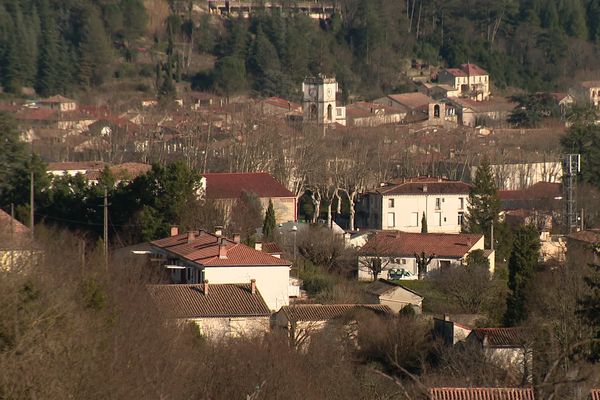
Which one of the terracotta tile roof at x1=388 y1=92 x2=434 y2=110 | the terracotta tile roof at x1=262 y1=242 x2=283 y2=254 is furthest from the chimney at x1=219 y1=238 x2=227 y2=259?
the terracotta tile roof at x1=388 y1=92 x2=434 y2=110

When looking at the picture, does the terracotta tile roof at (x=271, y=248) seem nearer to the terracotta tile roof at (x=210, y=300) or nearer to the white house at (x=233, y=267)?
the white house at (x=233, y=267)

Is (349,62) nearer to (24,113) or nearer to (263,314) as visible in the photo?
(24,113)

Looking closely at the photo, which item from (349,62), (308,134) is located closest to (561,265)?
(308,134)

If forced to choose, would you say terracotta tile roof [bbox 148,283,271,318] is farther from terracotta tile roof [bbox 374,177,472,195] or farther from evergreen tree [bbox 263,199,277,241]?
terracotta tile roof [bbox 374,177,472,195]

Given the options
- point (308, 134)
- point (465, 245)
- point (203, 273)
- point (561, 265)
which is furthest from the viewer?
point (308, 134)

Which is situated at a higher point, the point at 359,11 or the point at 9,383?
the point at 359,11

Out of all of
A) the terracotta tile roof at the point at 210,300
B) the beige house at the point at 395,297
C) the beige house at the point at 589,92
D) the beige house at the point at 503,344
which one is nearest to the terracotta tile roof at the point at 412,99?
the beige house at the point at 589,92
